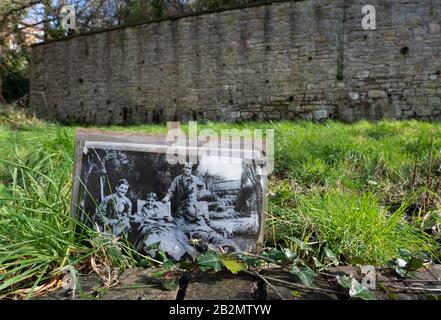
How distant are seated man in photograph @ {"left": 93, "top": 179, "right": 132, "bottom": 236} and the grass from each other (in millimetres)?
68

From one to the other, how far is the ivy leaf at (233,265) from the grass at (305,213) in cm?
39

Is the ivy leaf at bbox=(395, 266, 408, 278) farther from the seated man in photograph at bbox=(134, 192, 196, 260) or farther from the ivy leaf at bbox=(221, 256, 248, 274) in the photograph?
the seated man in photograph at bbox=(134, 192, 196, 260)

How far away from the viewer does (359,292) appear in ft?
3.73

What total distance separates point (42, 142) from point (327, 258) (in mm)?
2627

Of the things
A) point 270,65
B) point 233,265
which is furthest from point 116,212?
point 270,65

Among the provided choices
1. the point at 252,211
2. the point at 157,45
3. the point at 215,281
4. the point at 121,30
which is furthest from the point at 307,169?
the point at 121,30

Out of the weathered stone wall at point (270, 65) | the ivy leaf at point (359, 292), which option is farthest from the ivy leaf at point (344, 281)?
the weathered stone wall at point (270, 65)

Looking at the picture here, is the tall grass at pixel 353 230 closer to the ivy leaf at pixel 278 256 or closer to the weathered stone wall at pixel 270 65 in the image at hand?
the ivy leaf at pixel 278 256

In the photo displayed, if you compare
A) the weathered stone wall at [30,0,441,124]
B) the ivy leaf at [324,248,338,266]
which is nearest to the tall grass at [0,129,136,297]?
the ivy leaf at [324,248,338,266]

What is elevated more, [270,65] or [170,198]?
[270,65]

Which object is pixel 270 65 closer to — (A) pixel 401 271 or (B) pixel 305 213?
(B) pixel 305 213

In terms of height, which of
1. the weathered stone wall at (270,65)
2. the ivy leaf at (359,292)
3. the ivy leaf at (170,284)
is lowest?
the ivy leaf at (170,284)

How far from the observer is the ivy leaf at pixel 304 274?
1195mm

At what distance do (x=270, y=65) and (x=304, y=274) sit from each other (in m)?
7.95
